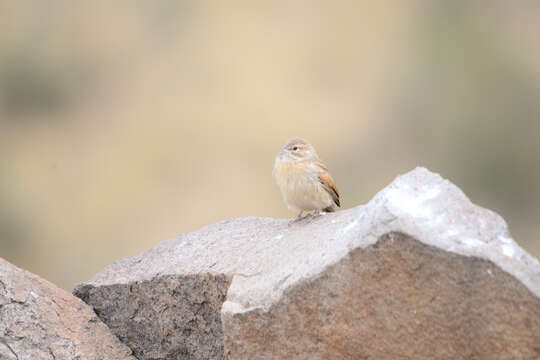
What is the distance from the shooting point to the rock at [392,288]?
12.7ft

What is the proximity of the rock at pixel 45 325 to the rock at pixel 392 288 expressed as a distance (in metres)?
0.82

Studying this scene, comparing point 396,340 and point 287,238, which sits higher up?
point 287,238

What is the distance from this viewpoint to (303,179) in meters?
6.12

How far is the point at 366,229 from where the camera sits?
13.5ft

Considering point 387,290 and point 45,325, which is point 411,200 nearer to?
point 387,290

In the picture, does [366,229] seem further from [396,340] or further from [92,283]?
[92,283]

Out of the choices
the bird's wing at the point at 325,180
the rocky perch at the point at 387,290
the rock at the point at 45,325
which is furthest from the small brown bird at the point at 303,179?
the rock at the point at 45,325

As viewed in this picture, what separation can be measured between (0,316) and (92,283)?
0.90 meters

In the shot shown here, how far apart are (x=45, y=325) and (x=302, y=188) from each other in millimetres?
2165

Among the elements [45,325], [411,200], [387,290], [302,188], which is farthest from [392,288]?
[45,325]

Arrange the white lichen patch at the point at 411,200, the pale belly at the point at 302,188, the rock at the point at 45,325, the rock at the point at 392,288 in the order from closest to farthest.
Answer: the rock at the point at 392,288, the white lichen patch at the point at 411,200, the rock at the point at 45,325, the pale belly at the point at 302,188

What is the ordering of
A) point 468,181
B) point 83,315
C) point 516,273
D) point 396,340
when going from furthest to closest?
point 468,181 → point 83,315 → point 396,340 → point 516,273

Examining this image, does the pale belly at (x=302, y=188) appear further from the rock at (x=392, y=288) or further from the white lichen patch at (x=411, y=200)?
the white lichen patch at (x=411, y=200)

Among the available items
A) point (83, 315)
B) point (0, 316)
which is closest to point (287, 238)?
point (83, 315)
